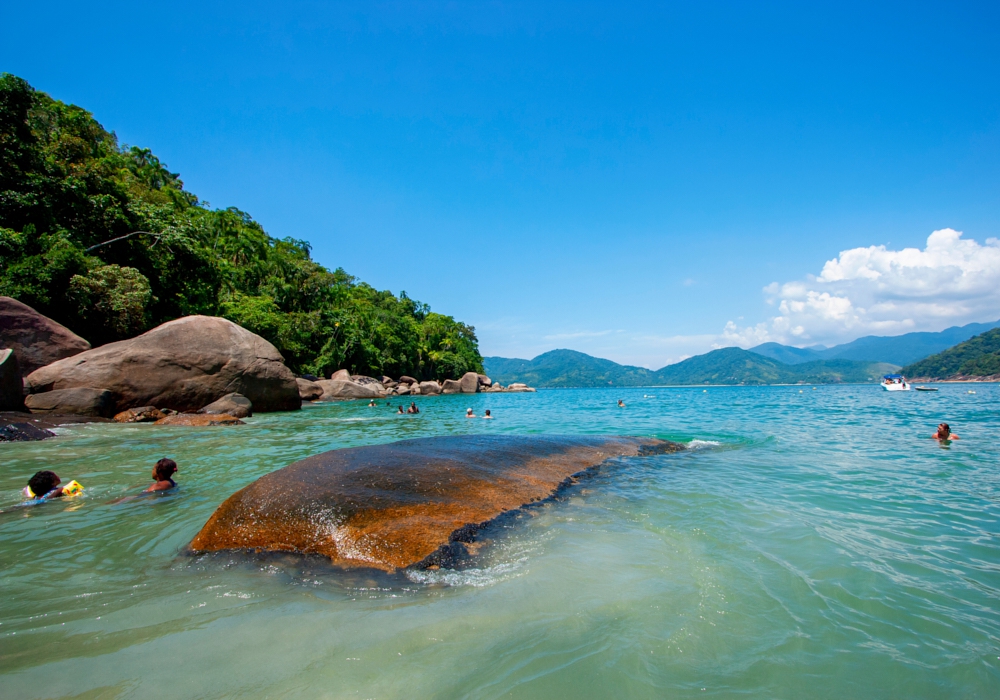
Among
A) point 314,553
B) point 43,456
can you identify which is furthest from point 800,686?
point 43,456

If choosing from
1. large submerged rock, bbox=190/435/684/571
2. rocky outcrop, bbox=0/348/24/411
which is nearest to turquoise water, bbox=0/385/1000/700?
large submerged rock, bbox=190/435/684/571

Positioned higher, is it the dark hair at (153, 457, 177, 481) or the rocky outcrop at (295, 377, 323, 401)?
the rocky outcrop at (295, 377, 323, 401)

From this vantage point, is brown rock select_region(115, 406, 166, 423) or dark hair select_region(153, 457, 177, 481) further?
brown rock select_region(115, 406, 166, 423)

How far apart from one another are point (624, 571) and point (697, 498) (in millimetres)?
3138

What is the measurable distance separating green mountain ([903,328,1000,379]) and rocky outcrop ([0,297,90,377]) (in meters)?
124

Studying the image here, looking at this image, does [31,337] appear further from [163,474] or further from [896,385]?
[896,385]

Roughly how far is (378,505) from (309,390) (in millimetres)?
30750

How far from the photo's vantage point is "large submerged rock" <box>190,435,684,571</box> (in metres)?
4.19

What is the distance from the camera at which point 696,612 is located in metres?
3.33

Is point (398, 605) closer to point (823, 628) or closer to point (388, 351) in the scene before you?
point (823, 628)

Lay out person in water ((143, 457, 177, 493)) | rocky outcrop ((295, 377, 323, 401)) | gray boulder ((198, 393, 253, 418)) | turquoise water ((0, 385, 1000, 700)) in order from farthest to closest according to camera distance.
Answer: rocky outcrop ((295, 377, 323, 401))
gray boulder ((198, 393, 253, 418))
person in water ((143, 457, 177, 493))
turquoise water ((0, 385, 1000, 700))

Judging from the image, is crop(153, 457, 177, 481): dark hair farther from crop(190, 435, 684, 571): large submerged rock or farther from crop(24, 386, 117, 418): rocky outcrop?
crop(24, 386, 117, 418): rocky outcrop

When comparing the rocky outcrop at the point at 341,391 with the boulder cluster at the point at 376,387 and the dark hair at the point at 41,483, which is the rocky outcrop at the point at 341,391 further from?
the dark hair at the point at 41,483

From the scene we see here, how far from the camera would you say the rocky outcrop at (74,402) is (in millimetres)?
13781
